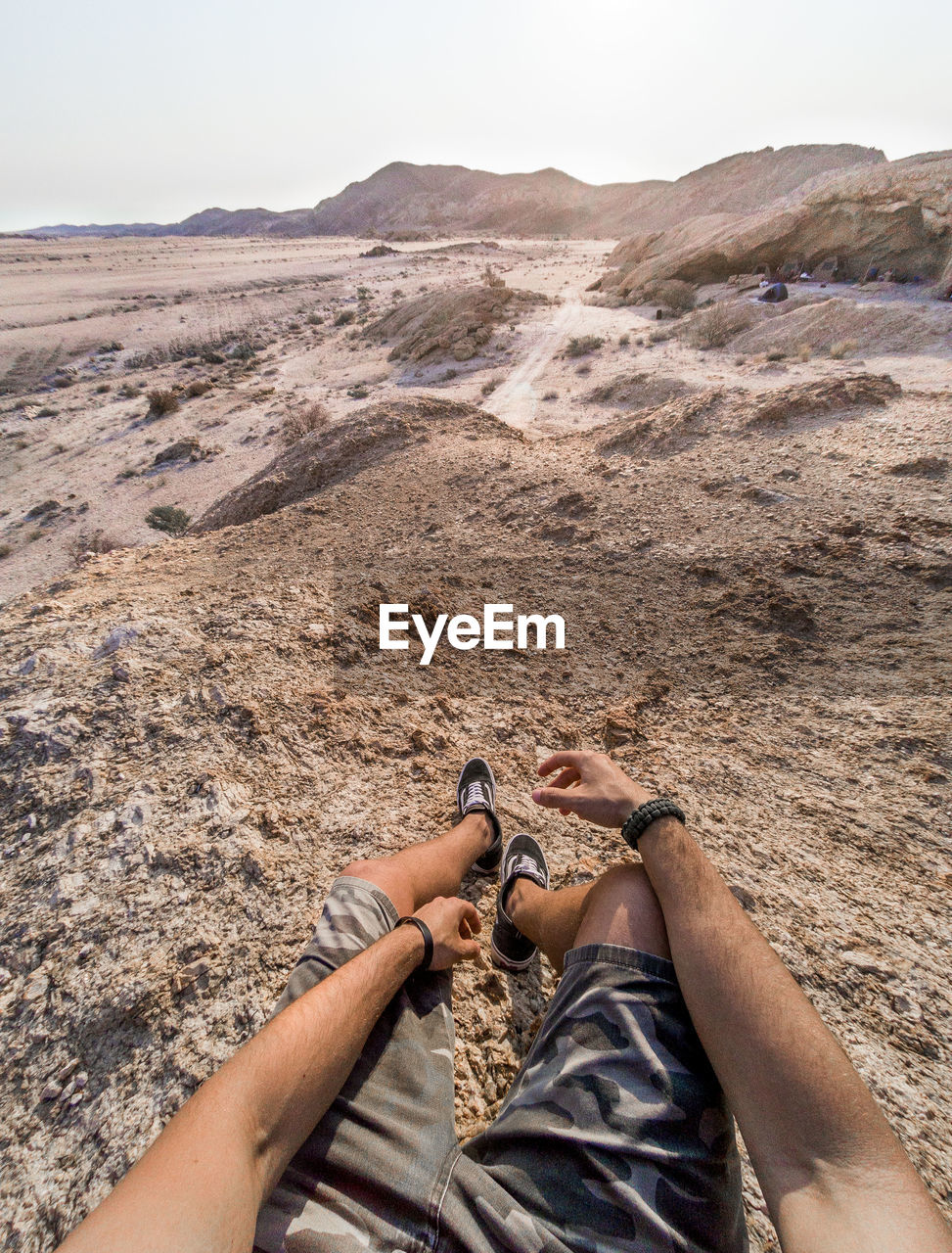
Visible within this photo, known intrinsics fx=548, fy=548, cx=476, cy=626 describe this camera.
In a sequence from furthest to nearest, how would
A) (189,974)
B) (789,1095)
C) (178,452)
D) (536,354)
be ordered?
(536,354)
(178,452)
(189,974)
(789,1095)

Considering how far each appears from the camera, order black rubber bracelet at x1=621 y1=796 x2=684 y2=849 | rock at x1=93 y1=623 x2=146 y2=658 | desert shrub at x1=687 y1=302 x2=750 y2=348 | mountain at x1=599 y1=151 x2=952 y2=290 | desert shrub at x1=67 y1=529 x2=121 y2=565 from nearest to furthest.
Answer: black rubber bracelet at x1=621 y1=796 x2=684 y2=849, rock at x1=93 y1=623 x2=146 y2=658, desert shrub at x1=67 y1=529 x2=121 y2=565, desert shrub at x1=687 y1=302 x2=750 y2=348, mountain at x1=599 y1=151 x2=952 y2=290

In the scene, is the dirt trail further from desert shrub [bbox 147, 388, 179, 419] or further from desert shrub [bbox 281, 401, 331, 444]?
desert shrub [bbox 147, 388, 179, 419]

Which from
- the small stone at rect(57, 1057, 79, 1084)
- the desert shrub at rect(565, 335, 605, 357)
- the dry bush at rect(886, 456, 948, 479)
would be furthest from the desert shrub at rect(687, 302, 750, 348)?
the small stone at rect(57, 1057, 79, 1084)

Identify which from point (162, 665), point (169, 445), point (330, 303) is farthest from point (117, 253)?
point (162, 665)

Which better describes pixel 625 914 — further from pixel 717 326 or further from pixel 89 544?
pixel 717 326

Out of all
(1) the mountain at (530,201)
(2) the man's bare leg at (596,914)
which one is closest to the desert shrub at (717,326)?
(2) the man's bare leg at (596,914)

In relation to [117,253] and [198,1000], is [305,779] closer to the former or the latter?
[198,1000]

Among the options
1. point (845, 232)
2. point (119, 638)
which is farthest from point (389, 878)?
point (845, 232)
